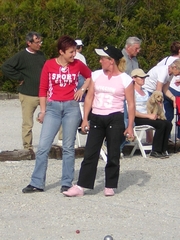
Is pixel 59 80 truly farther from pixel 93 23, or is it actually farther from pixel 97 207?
pixel 93 23

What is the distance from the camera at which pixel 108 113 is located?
7.90 metres

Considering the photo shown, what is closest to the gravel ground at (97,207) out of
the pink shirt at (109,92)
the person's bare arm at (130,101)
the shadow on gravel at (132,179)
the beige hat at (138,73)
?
the shadow on gravel at (132,179)

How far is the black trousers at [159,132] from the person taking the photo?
10.7 metres

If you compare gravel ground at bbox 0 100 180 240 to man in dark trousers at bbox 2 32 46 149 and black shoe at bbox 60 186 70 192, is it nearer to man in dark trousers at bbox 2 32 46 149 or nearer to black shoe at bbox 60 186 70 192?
black shoe at bbox 60 186 70 192

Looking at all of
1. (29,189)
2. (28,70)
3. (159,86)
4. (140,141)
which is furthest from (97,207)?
(159,86)

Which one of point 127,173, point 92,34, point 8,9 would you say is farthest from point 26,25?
point 127,173

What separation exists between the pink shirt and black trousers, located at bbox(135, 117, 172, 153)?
2832 millimetres

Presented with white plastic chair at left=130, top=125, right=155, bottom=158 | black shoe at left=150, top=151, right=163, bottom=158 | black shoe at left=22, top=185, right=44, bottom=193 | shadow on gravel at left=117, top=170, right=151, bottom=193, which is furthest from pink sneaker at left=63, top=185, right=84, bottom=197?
black shoe at left=150, top=151, right=163, bottom=158

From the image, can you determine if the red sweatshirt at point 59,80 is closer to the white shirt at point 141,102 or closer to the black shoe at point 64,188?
the black shoe at point 64,188

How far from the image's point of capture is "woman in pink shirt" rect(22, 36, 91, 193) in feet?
26.2

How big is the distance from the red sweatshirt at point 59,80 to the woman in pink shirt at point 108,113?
0.71 ft

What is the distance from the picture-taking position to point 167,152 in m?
11.0

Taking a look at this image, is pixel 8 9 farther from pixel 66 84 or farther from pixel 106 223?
pixel 106 223

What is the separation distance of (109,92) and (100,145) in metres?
0.62
